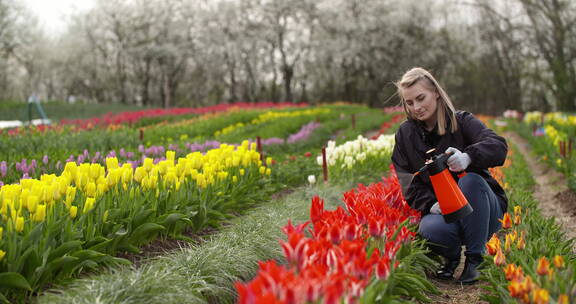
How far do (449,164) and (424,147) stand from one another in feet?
1.62

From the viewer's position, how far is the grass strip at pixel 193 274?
8.25ft

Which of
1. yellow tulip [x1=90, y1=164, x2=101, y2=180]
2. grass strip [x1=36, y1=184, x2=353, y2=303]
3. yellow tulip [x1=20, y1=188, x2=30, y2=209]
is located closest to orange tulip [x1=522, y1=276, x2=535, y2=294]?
grass strip [x1=36, y1=184, x2=353, y2=303]

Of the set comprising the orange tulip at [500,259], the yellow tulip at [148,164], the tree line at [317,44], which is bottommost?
the orange tulip at [500,259]

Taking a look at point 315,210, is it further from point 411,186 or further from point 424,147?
point 424,147

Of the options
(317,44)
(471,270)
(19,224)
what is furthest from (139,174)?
(317,44)

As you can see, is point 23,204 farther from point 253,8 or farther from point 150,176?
point 253,8

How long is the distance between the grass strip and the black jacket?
1083 mm

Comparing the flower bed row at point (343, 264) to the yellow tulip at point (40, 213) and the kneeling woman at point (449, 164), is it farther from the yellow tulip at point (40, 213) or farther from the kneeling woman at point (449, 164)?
the yellow tulip at point (40, 213)

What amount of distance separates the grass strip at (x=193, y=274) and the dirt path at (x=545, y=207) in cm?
121

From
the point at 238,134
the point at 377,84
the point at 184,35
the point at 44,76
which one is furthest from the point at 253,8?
the point at 44,76

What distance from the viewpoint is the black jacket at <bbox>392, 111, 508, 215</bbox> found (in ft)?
11.7

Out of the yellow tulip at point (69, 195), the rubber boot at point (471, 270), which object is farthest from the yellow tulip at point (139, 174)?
the rubber boot at point (471, 270)

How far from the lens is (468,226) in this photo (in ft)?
11.2

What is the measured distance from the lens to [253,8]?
3925cm
